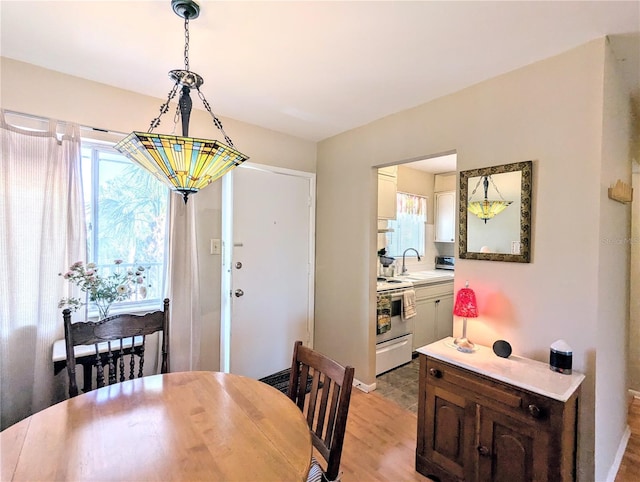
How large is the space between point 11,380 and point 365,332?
7.99 ft

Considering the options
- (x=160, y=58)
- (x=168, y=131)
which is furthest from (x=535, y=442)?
(x=168, y=131)

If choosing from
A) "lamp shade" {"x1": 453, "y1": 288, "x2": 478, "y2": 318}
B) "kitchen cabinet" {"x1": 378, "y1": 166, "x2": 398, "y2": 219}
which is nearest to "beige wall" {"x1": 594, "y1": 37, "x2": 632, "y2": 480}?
"lamp shade" {"x1": 453, "y1": 288, "x2": 478, "y2": 318}

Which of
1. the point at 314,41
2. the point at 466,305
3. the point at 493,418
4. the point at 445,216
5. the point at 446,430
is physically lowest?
the point at 446,430

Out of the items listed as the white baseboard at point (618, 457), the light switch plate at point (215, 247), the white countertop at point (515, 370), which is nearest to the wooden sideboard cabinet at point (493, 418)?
the white countertop at point (515, 370)

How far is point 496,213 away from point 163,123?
244cm

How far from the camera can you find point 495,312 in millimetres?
1947

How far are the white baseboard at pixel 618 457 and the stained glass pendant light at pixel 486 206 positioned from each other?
1618mm

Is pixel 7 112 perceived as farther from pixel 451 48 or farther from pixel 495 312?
pixel 495 312

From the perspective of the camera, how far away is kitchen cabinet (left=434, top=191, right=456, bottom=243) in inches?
177

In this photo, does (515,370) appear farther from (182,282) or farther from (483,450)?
(182,282)

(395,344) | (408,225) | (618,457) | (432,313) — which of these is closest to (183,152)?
(395,344)

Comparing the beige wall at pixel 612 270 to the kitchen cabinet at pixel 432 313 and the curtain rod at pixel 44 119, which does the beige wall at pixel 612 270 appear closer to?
the kitchen cabinet at pixel 432 313

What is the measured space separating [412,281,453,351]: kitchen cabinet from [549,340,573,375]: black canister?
194 cm

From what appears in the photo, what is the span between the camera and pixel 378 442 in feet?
7.08
